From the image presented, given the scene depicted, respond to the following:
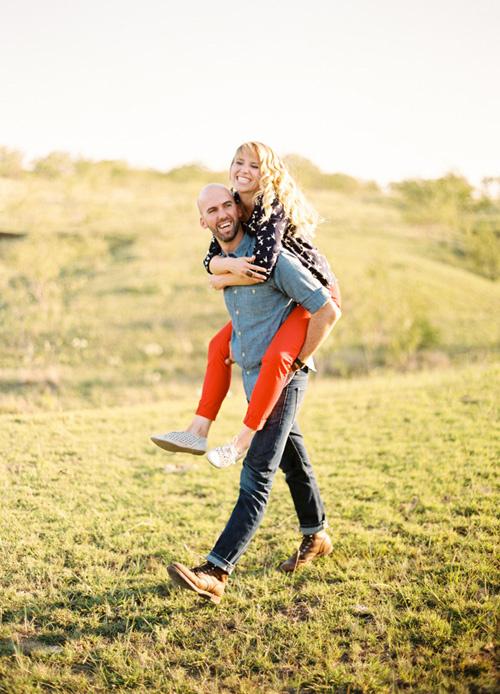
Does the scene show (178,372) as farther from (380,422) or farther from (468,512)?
(468,512)

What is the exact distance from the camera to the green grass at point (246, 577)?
254 centimetres

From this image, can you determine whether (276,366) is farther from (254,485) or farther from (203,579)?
(203,579)

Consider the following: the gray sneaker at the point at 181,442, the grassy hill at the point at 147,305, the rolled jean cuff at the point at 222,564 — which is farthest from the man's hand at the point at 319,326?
the grassy hill at the point at 147,305

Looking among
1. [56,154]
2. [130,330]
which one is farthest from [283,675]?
[56,154]

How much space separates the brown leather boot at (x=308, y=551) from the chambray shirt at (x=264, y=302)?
110 cm

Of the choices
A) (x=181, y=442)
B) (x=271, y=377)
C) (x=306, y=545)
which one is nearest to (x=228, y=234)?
(x=271, y=377)

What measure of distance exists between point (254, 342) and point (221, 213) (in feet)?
2.47

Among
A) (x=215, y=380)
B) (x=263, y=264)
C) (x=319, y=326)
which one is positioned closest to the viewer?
(x=263, y=264)

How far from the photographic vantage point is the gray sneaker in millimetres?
3176

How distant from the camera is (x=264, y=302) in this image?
123 inches

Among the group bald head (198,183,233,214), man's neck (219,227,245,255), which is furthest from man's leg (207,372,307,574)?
bald head (198,183,233,214)

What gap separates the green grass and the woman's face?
235 centimetres

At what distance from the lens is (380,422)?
7.15 m

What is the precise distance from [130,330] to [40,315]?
373 centimetres
